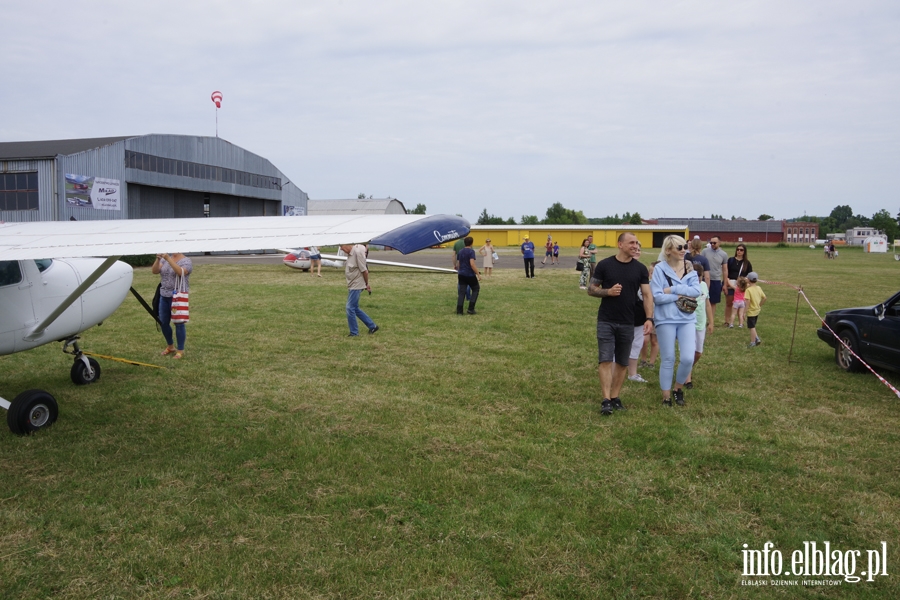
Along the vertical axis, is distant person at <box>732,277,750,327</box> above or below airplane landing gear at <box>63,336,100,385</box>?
above

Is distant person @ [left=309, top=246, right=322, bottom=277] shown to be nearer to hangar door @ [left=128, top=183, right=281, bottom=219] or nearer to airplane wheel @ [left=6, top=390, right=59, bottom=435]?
hangar door @ [left=128, top=183, right=281, bottom=219]

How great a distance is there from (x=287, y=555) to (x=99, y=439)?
3.09m

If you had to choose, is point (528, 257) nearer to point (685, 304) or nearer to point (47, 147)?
point (685, 304)

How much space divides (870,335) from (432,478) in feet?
22.7

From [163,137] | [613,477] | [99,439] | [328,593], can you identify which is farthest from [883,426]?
[163,137]

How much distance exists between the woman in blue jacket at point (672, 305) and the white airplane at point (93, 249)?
2.85m

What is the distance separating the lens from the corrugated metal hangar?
32.1m

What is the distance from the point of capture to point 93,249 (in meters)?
4.91

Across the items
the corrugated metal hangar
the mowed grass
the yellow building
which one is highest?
the corrugated metal hangar

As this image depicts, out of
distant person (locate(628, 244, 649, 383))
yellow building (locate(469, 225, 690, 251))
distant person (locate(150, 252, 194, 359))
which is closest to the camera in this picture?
distant person (locate(628, 244, 649, 383))

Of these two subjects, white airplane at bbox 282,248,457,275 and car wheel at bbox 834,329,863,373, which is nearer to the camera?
car wheel at bbox 834,329,863,373

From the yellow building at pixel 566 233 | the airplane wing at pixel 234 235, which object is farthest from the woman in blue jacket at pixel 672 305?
the yellow building at pixel 566 233

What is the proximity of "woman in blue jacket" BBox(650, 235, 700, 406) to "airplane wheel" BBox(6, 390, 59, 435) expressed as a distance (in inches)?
244

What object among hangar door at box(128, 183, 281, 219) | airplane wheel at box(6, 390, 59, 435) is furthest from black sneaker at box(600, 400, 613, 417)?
hangar door at box(128, 183, 281, 219)
